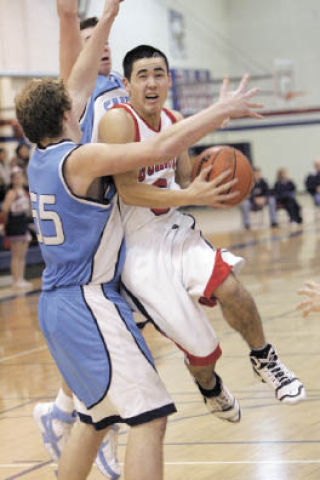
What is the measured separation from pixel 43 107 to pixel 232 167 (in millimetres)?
861

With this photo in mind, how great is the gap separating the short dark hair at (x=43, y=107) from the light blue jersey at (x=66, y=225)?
8 cm

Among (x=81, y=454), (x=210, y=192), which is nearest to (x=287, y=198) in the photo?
(x=210, y=192)

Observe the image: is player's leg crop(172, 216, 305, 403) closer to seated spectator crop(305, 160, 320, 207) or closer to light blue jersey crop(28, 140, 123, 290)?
light blue jersey crop(28, 140, 123, 290)

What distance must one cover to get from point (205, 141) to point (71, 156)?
79.8 feet

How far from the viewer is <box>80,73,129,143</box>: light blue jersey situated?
4660 mm

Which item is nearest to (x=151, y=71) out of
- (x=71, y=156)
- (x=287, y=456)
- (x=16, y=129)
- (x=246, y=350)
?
(x=71, y=156)

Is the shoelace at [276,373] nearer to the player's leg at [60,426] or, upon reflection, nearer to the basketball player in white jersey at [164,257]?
the basketball player in white jersey at [164,257]

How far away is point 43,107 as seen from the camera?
350 centimetres

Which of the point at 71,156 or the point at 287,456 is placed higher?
the point at 71,156

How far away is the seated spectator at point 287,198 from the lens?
793 inches

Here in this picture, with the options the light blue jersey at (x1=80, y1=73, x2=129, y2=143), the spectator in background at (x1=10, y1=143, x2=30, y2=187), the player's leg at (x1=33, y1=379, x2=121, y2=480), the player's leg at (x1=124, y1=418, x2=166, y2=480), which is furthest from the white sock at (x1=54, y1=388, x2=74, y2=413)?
the spectator in background at (x1=10, y1=143, x2=30, y2=187)

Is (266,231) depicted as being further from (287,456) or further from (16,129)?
(287,456)

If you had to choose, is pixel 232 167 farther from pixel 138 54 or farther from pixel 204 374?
pixel 204 374

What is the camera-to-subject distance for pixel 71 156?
3.49 metres
